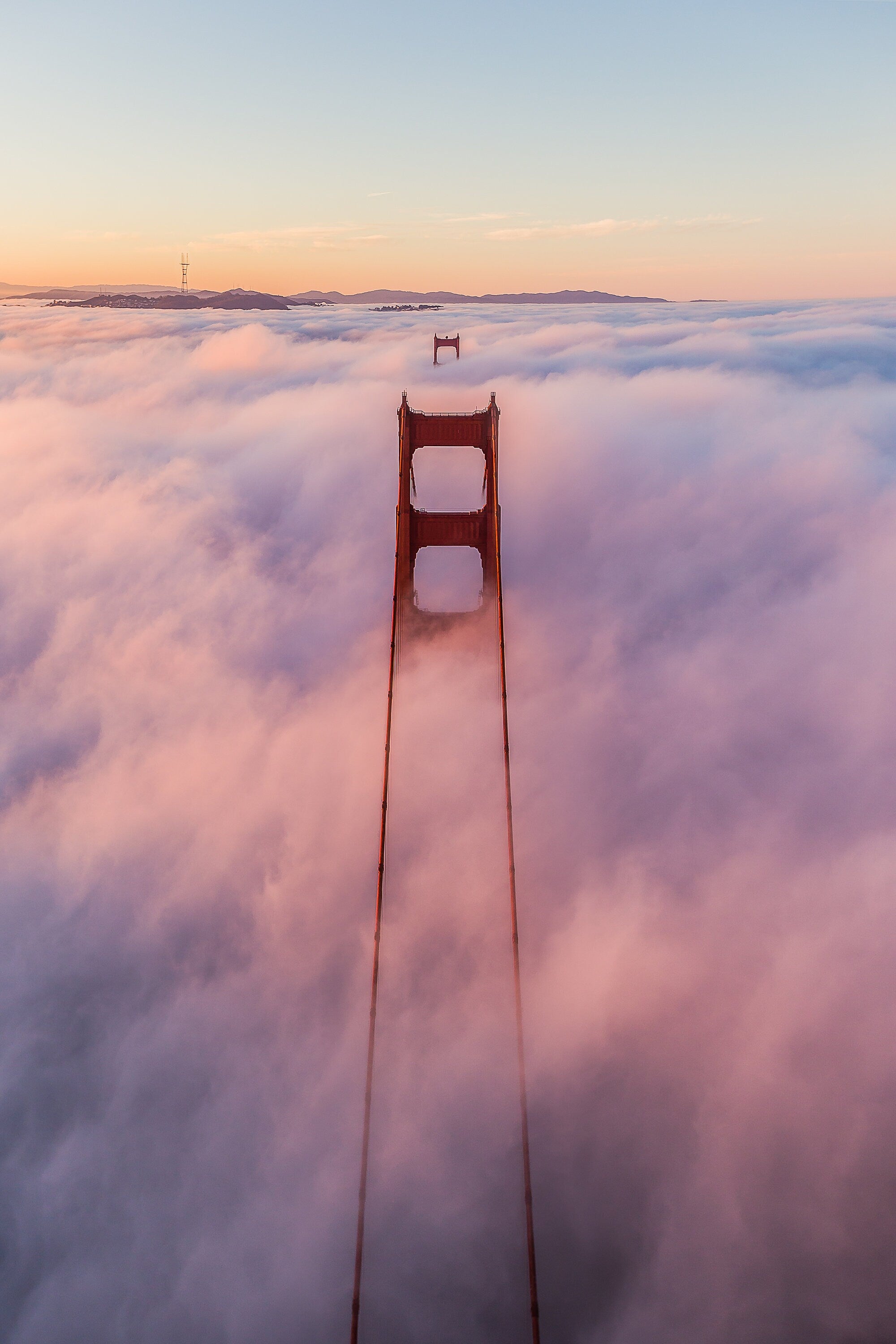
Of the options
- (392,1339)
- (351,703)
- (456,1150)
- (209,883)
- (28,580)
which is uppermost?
(28,580)

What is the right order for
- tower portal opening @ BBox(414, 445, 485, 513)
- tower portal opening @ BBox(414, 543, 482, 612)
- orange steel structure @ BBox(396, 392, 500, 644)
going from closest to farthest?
orange steel structure @ BBox(396, 392, 500, 644)
tower portal opening @ BBox(414, 543, 482, 612)
tower portal opening @ BBox(414, 445, 485, 513)

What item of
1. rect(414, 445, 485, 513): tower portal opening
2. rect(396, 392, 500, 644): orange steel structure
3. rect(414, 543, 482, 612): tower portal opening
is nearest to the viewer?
rect(396, 392, 500, 644): orange steel structure

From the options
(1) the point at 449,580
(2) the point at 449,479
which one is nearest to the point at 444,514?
(1) the point at 449,580

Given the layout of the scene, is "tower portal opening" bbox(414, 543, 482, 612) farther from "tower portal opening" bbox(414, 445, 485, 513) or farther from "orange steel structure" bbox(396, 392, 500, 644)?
"orange steel structure" bbox(396, 392, 500, 644)

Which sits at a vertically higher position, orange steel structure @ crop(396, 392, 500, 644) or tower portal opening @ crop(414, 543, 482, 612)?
orange steel structure @ crop(396, 392, 500, 644)

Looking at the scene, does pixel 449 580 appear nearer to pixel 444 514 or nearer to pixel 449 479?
pixel 449 479

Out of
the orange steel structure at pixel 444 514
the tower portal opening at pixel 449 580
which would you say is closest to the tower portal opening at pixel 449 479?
the tower portal opening at pixel 449 580

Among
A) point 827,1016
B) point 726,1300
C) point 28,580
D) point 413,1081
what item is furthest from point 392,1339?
point 28,580

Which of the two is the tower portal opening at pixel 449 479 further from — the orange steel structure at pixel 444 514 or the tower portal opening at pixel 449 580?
the orange steel structure at pixel 444 514

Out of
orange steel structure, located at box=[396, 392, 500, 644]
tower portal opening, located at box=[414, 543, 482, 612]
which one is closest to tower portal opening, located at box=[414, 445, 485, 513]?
tower portal opening, located at box=[414, 543, 482, 612]

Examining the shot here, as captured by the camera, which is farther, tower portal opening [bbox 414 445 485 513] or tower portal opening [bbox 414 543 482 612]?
tower portal opening [bbox 414 445 485 513]

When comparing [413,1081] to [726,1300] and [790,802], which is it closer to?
[726,1300]
